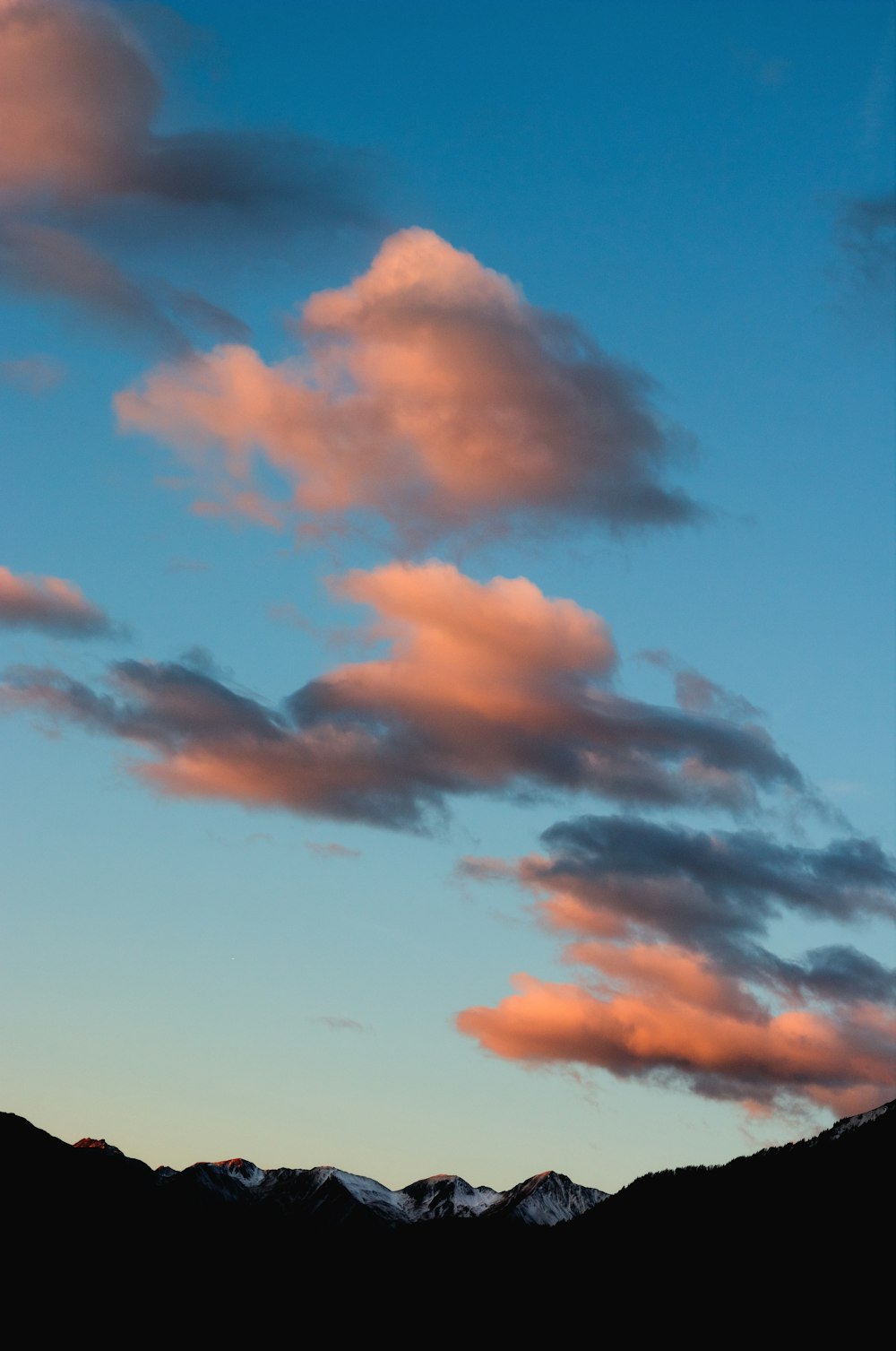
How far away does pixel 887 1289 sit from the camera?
19938 cm

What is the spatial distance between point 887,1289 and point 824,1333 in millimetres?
10071

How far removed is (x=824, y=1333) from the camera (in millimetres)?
199125
